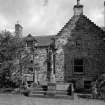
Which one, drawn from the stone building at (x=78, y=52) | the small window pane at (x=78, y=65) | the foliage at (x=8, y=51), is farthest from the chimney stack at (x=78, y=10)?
the foliage at (x=8, y=51)

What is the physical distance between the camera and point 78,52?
25703 mm

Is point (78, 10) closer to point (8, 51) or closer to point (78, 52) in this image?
point (78, 52)

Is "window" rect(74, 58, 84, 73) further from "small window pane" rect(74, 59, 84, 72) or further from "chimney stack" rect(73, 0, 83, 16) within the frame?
"chimney stack" rect(73, 0, 83, 16)

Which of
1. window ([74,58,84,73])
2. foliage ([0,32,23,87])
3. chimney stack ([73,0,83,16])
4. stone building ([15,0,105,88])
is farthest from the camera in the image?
chimney stack ([73,0,83,16])

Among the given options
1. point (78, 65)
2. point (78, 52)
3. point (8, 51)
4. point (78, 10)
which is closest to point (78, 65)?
point (78, 65)

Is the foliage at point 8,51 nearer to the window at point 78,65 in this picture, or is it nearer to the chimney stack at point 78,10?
the window at point 78,65

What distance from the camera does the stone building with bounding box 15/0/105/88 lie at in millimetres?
25047

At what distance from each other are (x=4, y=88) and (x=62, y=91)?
33.9ft

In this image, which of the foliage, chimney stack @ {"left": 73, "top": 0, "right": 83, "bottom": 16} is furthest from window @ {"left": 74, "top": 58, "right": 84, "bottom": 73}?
the foliage

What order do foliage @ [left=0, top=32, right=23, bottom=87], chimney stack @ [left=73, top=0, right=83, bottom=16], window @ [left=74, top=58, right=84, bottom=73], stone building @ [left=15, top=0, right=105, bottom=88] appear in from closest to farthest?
foliage @ [left=0, top=32, right=23, bottom=87] → stone building @ [left=15, top=0, right=105, bottom=88] → window @ [left=74, top=58, right=84, bottom=73] → chimney stack @ [left=73, top=0, right=83, bottom=16]

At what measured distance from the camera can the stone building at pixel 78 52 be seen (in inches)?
986

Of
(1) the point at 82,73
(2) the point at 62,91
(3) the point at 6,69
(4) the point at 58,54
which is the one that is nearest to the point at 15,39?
(3) the point at 6,69

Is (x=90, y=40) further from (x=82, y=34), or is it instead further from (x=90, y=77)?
(x=90, y=77)

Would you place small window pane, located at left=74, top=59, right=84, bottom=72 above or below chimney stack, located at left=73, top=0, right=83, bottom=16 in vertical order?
below
